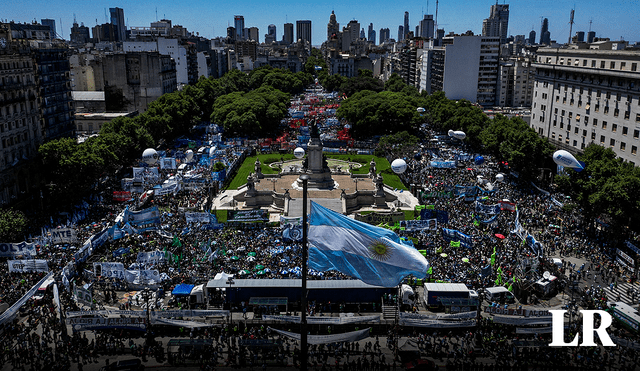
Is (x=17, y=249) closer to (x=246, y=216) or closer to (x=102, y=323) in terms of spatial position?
(x=102, y=323)

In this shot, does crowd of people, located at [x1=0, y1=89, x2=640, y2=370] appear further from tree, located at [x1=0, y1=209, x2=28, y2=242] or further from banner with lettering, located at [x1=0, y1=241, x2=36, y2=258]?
tree, located at [x1=0, y1=209, x2=28, y2=242]

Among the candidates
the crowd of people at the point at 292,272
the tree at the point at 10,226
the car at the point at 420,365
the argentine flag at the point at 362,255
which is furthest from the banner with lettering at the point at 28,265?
the car at the point at 420,365

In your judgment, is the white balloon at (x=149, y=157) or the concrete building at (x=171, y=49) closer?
the white balloon at (x=149, y=157)

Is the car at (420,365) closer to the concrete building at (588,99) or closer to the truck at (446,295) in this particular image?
A: the truck at (446,295)

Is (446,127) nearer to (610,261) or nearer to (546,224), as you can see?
(546,224)

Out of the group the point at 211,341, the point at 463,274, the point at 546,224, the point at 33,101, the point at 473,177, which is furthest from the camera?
the point at 473,177

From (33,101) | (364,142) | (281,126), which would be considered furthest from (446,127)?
A: (33,101)
